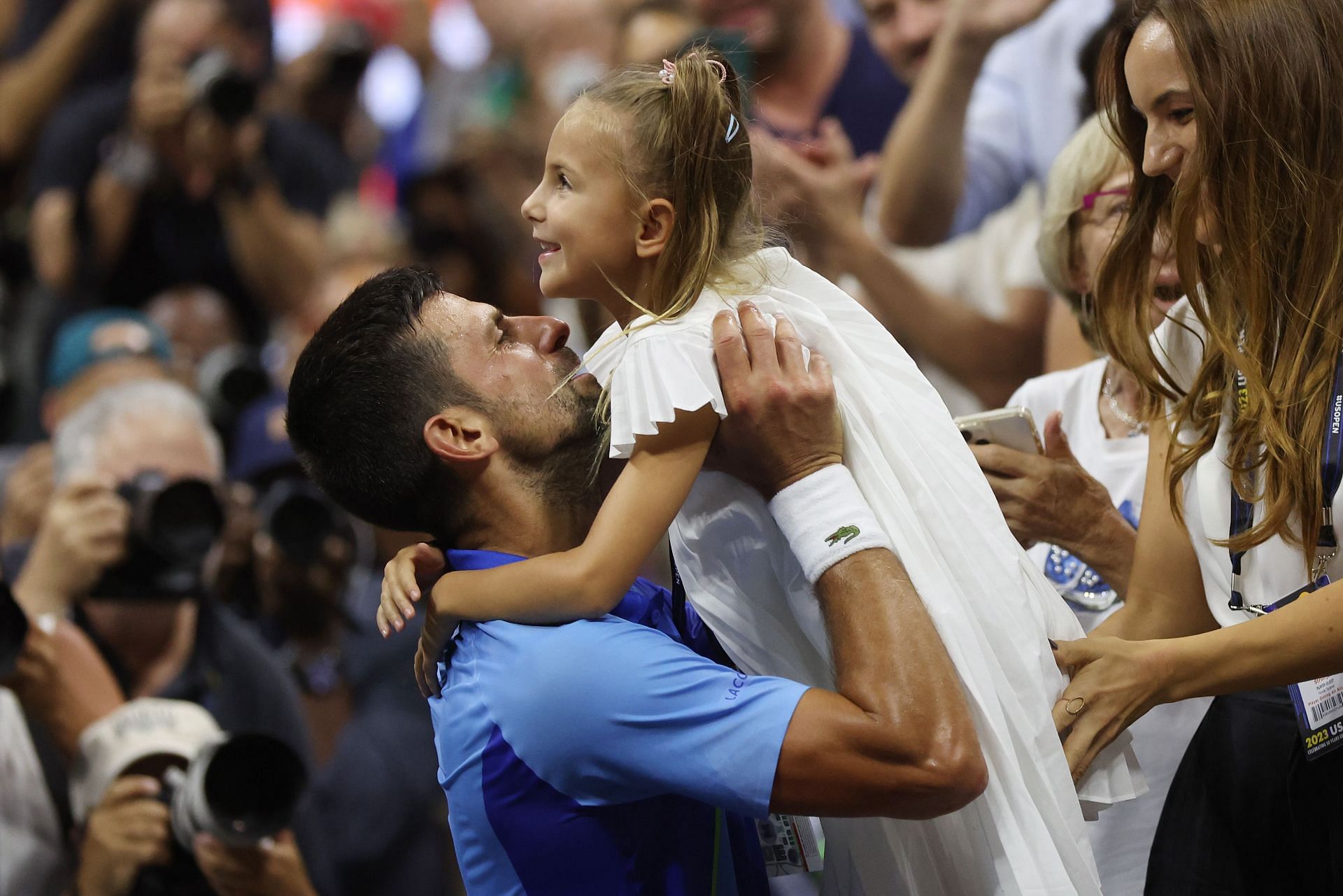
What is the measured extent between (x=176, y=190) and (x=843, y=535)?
4813 millimetres

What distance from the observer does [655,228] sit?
1.77 metres

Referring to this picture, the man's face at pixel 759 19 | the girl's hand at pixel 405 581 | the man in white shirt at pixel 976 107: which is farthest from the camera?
the man's face at pixel 759 19

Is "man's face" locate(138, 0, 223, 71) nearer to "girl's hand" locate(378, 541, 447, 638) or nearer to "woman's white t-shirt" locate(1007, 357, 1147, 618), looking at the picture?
"woman's white t-shirt" locate(1007, 357, 1147, 618)

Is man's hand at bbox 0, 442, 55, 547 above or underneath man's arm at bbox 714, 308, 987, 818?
underneath

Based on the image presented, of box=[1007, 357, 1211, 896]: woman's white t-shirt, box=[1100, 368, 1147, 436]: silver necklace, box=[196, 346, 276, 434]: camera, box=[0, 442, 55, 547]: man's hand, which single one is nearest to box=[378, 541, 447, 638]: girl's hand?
box=[1007, 357, 1211, 896]: woman's white t-shirt

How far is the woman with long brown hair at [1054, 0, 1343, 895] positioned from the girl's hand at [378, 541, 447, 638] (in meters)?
0.76

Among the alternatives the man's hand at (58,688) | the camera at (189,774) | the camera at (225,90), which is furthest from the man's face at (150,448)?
the camera at (225,90)

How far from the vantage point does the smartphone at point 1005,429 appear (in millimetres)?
1966

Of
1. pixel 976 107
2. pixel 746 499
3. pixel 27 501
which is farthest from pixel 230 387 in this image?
pixel 746 499

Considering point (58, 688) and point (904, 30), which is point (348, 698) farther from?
point (904, 30)

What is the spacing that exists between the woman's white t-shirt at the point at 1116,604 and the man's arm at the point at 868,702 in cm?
69

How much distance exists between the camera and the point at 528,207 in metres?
1.81

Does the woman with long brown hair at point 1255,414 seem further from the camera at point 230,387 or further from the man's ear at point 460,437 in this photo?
the camera at point 230,387

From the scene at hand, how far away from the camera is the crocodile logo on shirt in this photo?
4.84ft
